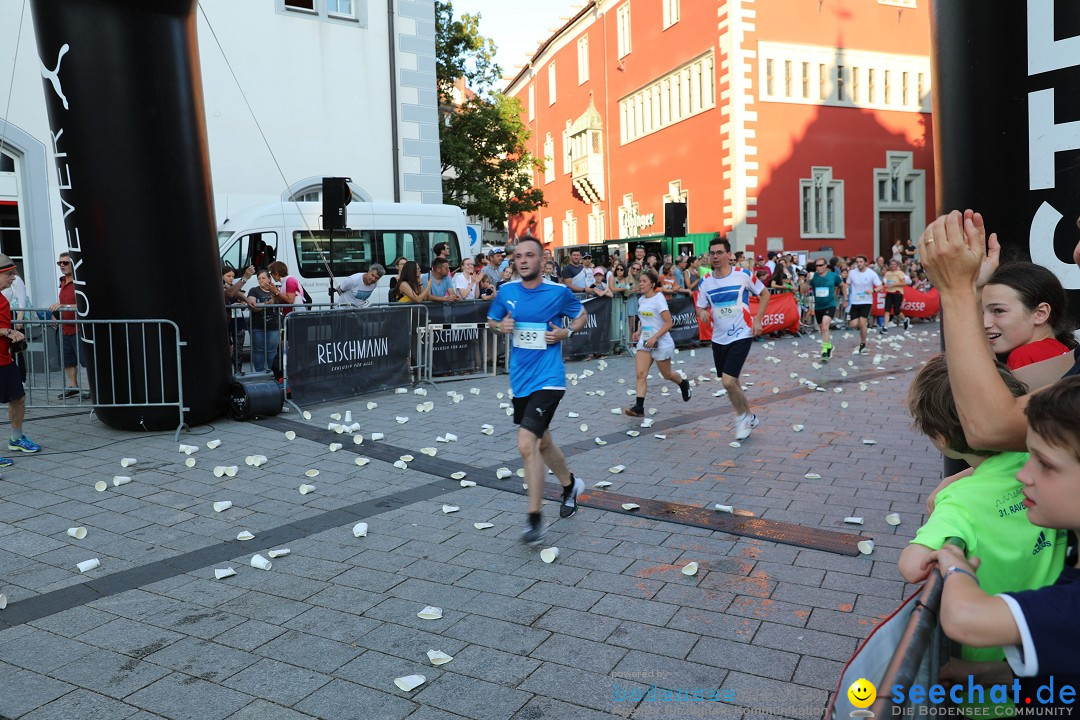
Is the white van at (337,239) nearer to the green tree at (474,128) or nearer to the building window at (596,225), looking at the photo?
the green tree at (474,128)

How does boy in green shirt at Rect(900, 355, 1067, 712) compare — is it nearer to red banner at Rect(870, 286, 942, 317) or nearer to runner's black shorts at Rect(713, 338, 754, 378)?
runner's black shorts at Rect(713, 338, 754, 378)

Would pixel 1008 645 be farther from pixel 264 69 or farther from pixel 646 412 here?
pixel 264 69

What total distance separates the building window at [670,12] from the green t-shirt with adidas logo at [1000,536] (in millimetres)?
33788

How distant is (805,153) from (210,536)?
2954 cm

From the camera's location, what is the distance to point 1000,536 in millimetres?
1837

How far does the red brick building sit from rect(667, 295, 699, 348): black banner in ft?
43.4

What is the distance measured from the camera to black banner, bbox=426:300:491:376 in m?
12.4

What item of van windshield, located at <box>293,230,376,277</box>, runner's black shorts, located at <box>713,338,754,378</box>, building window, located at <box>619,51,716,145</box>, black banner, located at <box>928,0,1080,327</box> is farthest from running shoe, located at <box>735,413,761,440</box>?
building window, located at <box>619,51,716,145</box>

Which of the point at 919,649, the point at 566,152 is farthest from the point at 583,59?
the point at 919,649

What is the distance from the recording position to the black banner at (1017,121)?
292 cm

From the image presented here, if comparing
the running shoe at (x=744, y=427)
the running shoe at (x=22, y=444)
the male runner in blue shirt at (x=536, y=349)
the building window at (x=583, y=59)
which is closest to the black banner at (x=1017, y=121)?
the male runner in blue shirt at (x=536, y=349)

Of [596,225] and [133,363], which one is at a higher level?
[596,225]

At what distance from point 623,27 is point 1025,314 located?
3794 centimetres

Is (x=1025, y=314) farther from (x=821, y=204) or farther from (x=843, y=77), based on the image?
(x=843, y=77)
